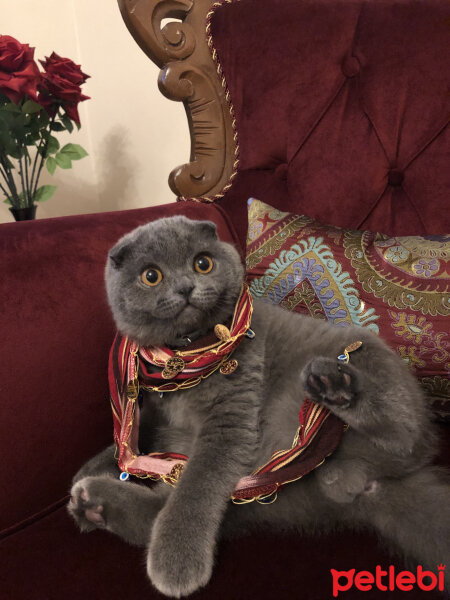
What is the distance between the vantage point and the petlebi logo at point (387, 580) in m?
0.51

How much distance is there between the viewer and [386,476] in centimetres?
61

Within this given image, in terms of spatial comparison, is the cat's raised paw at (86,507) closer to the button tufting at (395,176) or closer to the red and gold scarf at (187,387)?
the red and gold scarf at (187,387)

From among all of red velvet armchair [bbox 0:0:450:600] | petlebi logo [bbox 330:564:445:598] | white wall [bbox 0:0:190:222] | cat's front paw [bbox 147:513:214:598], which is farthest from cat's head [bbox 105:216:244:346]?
white wall [bbox 0:0:190:222]

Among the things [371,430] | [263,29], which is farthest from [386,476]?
[263,29]

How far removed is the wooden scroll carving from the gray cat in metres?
0.43

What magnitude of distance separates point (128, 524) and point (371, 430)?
36 centimetres

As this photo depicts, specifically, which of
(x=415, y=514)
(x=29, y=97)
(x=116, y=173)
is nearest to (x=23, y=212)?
(x=29, y=97)

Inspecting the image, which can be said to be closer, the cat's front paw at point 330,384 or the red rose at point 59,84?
the cat's front paw at point 330,384

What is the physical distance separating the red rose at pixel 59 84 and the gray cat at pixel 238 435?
0.72 meters

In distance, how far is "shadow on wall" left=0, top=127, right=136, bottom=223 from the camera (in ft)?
5.74

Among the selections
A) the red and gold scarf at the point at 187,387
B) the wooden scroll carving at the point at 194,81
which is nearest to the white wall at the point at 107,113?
the wooden scroll carving at the point at 194,81

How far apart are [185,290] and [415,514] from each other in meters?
0.42

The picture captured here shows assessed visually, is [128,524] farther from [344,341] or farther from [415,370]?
[415,370]

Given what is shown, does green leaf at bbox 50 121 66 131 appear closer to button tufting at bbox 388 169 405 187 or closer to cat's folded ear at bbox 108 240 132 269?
cat's folded ear at bbox 108 240 132 269
